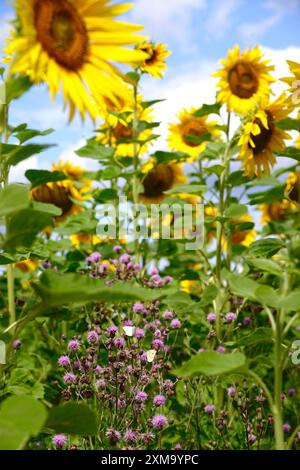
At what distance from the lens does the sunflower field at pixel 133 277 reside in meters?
1.28

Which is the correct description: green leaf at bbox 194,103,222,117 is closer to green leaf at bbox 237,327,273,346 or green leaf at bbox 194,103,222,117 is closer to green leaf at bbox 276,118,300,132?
green leaf at bbox 276,118,300,132

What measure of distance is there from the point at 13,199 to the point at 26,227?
0.22 ft

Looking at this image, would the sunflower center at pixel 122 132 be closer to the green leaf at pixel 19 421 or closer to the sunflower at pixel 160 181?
the sunflower at pixel 160 181

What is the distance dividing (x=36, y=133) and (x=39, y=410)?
4.63 ft

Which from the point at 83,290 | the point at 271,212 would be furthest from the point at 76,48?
the point at 271,212

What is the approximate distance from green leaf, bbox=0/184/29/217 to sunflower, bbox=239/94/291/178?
1.98 m

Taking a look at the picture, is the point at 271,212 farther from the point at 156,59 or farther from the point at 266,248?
the point at 266,248

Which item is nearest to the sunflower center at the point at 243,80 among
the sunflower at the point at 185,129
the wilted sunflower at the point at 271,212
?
the sunflower at the point at 185,129

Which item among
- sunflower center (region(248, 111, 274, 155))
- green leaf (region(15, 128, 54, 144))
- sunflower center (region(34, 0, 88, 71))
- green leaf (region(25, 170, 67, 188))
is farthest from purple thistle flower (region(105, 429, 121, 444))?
sunflower center (region(248, 111, 274, 155))

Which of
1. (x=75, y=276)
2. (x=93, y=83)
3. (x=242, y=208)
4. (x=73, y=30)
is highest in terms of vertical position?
(x=73, y=30)

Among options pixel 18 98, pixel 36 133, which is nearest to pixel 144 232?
pixel 36 133
